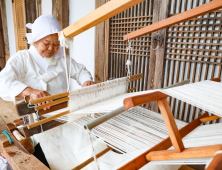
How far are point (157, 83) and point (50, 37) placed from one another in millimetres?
1341

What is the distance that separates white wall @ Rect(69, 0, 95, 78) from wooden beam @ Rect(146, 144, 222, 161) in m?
2.57

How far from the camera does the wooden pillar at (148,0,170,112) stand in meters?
1.95

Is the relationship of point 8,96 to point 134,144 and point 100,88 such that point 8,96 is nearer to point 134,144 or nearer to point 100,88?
point 100,88

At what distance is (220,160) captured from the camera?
411 mm

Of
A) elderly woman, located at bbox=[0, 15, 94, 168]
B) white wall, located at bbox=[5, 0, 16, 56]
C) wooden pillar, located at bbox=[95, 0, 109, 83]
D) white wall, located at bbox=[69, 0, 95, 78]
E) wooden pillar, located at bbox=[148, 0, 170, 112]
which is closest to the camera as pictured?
elderly woman, located at bbox=[0, 15, 94, 168]

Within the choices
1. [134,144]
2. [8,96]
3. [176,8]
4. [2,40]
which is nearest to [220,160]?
[134,144]

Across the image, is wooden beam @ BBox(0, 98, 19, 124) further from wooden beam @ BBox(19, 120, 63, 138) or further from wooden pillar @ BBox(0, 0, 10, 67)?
wooden pillar @ BBox(0, 0, 10, 67)

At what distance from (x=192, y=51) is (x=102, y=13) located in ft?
4.77

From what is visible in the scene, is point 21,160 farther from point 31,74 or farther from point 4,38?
point 4,38

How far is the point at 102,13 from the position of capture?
0.75 meters

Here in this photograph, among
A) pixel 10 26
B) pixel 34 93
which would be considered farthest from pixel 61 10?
pixel 10 26

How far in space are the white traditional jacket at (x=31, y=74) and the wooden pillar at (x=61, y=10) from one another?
67.2 inches

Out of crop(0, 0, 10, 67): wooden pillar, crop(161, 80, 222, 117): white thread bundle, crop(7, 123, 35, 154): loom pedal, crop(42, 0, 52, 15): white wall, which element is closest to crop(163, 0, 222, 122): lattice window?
crop(161, 80, 222, 117): white thread bundle

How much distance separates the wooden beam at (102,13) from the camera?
674 millimetres
